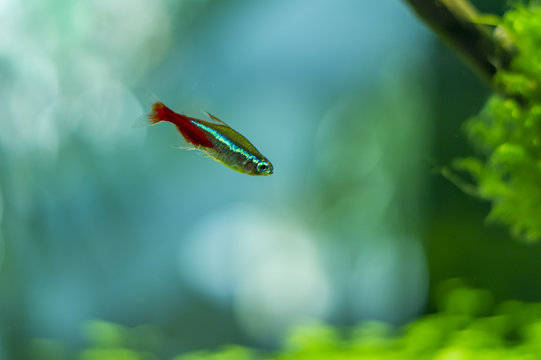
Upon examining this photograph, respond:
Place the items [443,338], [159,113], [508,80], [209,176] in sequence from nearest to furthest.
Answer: [159,113] < [508,80] < [443,338] < [209,176]

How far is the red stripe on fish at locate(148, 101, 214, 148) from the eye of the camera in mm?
668

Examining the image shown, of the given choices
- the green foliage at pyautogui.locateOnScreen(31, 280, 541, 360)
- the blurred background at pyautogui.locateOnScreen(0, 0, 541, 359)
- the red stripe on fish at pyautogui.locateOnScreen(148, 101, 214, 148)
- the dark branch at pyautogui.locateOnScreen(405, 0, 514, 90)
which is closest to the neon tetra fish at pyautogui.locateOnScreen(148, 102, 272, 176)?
the red stripe on fish at pyautogui.locateOnScreen(148, 101, 214, 148)

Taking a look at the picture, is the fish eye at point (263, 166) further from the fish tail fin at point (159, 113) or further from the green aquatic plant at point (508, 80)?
the green aquatic plant at point (508, 80)

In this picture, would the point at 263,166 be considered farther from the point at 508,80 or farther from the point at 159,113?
the point at 508,80

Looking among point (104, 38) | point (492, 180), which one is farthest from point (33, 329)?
point (492, 180)

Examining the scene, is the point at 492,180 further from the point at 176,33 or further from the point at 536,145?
the point at 176,33

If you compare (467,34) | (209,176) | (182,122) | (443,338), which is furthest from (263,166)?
(209,176)

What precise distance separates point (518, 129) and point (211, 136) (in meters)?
0.96

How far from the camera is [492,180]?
138 centimetres

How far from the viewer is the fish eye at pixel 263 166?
719 mm

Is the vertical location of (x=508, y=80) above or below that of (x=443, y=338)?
above

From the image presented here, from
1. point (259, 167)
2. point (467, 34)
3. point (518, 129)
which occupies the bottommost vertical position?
point (259, 167)

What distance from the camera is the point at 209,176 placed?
299 centimetres

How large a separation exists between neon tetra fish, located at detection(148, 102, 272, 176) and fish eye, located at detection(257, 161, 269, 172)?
0.10ft
